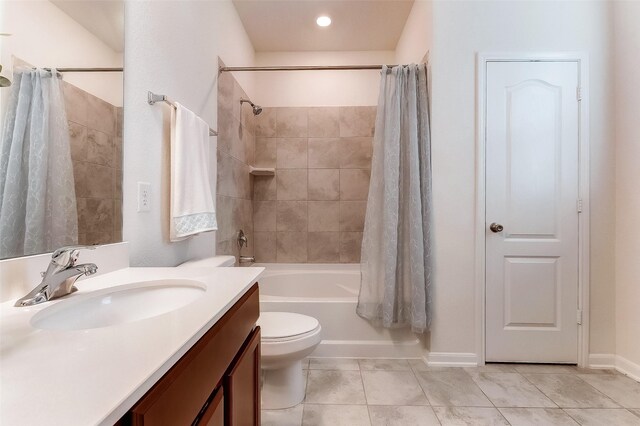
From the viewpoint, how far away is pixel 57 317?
72cm

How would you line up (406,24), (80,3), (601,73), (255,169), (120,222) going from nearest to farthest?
1. (80,3)
2. (120,222)
3. (601,73)
4. (406,24)
5. (255,169)

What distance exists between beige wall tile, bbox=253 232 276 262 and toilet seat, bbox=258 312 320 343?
4.45ft

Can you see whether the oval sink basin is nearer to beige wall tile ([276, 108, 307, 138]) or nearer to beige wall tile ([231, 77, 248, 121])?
beige wall tile ([231, 77, 248, 121])

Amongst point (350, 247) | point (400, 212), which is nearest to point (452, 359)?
point (400, 212)

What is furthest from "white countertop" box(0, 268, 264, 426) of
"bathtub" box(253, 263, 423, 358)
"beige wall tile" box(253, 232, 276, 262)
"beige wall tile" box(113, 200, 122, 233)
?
"beige wall tile" box(253, 232, 276, 262)

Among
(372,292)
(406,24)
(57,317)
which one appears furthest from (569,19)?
(57,317)

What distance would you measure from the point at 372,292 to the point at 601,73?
209 cm

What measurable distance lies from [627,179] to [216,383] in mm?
2547

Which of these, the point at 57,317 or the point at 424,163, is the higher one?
the point at 424,163

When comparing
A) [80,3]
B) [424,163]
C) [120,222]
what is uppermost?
[80,3]

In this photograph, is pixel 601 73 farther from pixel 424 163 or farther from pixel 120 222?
pixel 120 222

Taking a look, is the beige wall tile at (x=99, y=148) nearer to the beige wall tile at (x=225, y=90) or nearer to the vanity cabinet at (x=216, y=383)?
the vanity cabinet at (x=216, y=383)

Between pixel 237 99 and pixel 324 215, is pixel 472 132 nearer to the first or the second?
pixel 324 215

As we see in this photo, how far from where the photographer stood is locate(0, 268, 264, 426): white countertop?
0.33 m
